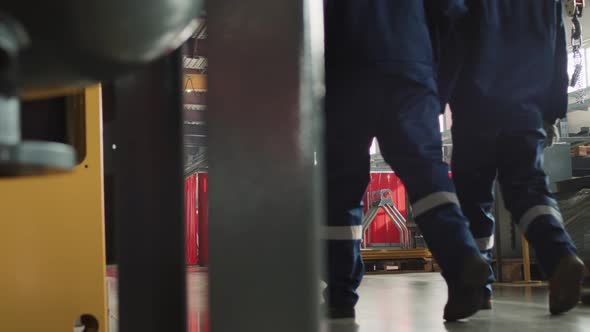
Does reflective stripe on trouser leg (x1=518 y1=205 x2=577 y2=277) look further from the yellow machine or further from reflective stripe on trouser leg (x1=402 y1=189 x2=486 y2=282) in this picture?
the yellow machine

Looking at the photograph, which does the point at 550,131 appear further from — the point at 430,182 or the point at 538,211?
the point at 430,182

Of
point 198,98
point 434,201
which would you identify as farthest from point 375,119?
point 198,98

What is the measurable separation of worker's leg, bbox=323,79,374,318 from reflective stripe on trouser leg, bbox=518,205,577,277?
617 millimetres

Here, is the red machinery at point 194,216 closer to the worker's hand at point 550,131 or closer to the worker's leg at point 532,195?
the worker's hand at point 550,131

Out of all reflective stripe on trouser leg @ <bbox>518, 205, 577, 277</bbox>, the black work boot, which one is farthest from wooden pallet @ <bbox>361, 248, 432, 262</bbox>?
reflective stripe on trouser leg @ <bbox>518, 205, 577, 277</bbox>

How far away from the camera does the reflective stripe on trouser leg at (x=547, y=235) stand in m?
2.48

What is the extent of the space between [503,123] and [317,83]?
7.97ft

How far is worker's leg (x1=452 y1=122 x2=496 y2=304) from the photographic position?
295 cm

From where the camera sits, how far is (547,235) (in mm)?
2533

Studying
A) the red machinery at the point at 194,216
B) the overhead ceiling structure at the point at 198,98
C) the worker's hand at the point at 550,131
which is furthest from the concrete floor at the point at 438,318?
the red machinery at the point at 194,216

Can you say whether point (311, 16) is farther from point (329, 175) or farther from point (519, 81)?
point (519, 81)

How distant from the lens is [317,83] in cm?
51

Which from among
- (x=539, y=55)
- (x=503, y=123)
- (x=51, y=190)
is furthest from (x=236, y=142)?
(x=539, y=55)

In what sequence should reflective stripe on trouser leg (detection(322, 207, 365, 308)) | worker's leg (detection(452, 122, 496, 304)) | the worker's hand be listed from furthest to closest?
the worker's hand → worker's leg (detection(452, 122, 496, 304)) → reflective stripe on trouser leg (detection(322, 207, 365, 308))
